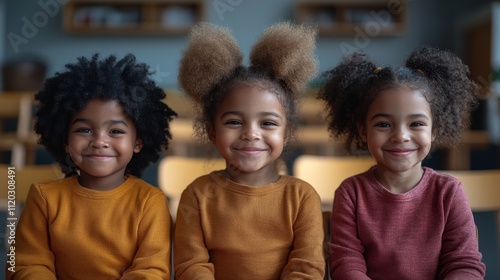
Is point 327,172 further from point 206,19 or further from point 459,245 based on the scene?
point 206,19

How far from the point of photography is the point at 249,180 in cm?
131

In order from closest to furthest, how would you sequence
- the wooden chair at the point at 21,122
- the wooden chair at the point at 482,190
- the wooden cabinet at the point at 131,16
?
the wooden chair at the point at 482,190, the wooden chair at the point at 21,122, the wooden cabinet at the point at 131,16

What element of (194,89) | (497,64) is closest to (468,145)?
(497,64)

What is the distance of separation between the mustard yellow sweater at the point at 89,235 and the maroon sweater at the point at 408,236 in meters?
0.43

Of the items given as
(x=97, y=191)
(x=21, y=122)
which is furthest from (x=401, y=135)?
(x=21, y=122)

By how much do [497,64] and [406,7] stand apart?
3.95ft

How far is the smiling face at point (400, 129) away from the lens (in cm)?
124

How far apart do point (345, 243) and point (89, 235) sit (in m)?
0.59

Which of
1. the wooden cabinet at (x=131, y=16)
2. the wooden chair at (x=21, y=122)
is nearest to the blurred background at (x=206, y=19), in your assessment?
the wooden cabinet at (x=131, y=16)

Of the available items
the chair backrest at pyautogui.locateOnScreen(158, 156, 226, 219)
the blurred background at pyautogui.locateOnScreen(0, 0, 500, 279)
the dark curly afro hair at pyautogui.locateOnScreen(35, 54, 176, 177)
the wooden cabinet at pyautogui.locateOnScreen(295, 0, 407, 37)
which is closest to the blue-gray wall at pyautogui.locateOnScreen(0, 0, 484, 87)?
the blurred background at pyautogui.locateOnScreen(0, 0, 500, 279)

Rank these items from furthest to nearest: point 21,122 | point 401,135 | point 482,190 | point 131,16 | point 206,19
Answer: point 131,16 < point 206,19 < point 21,122 < point 482,190 < point 401,135

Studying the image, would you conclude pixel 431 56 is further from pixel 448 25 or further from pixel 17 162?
pixel 448 25

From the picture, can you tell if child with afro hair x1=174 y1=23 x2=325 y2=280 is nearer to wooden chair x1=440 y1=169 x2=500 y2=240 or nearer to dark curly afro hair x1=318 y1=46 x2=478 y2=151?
dark curly afro hair x1=318 y1=46 x2=478 y2=151

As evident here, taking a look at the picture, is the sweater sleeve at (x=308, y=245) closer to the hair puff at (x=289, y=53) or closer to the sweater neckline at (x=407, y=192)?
the sweater neckline at (x=407, y=192)
